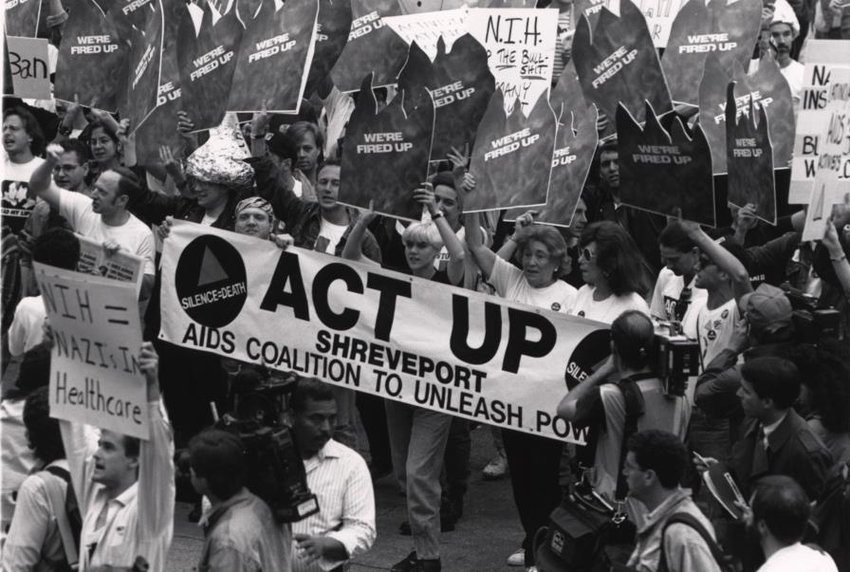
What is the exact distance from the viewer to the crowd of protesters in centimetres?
637

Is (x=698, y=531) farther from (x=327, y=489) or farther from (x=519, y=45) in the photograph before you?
(x=519, y=45)

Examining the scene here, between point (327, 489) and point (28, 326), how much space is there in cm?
254

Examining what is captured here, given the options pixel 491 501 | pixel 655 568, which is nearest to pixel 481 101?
pixel 491 501

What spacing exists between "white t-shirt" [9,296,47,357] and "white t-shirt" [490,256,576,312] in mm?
2380

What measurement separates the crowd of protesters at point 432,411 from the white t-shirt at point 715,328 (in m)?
0.02

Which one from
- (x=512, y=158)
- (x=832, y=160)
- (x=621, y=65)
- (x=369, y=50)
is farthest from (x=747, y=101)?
(x=369, y=50)

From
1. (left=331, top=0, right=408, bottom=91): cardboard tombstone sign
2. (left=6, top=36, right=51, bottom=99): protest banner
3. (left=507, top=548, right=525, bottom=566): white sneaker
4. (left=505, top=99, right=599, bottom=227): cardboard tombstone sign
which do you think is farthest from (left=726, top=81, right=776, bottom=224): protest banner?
(left=6, top=36, right=51, bottom=99): protest banner

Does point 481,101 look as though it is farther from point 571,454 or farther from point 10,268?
point 10,268

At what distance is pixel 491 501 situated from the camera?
34.4ft

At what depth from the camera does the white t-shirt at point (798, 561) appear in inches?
244

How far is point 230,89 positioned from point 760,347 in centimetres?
436

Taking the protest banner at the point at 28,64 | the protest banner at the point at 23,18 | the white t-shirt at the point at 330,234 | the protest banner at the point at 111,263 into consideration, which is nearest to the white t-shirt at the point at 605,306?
the white t-shirt at the point at 330,234

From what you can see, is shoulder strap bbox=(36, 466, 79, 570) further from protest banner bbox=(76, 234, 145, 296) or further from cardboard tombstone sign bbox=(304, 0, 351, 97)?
cardboard tombstone sign bbox=(304, 0, 351, 97)

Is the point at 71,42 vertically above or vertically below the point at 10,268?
above
